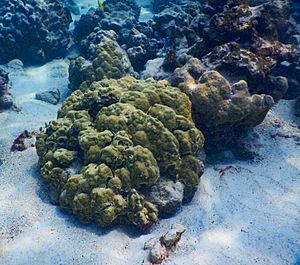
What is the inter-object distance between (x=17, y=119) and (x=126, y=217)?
407 cm

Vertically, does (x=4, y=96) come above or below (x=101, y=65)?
below

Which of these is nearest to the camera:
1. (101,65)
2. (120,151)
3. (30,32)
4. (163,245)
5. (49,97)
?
(163,245)

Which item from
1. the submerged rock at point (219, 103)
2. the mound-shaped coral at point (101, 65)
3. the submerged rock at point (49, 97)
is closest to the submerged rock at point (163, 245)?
the submerged rock at point (219, 103)

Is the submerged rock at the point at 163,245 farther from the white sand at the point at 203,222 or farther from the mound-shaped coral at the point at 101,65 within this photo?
the mound-shaped coral at the point at 101,65

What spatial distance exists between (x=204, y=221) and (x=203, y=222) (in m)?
0.02

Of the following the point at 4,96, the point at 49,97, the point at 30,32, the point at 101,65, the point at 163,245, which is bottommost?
the point at 49,97

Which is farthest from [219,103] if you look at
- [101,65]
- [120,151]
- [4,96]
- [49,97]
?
[4,96]

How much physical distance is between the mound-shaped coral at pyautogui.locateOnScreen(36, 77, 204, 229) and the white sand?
10.2 inches

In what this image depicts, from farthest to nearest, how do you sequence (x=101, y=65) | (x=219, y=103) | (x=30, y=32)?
(x=30, y=32), (x=101, y=65), (x=219, y=103)

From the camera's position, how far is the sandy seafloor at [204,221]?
3.96 metres

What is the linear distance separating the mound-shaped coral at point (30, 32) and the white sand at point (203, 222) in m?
5.07

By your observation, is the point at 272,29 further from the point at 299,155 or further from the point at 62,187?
the point at 62,187

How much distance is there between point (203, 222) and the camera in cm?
456

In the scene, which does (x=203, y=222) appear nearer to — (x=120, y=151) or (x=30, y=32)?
(x=120, y=151)
